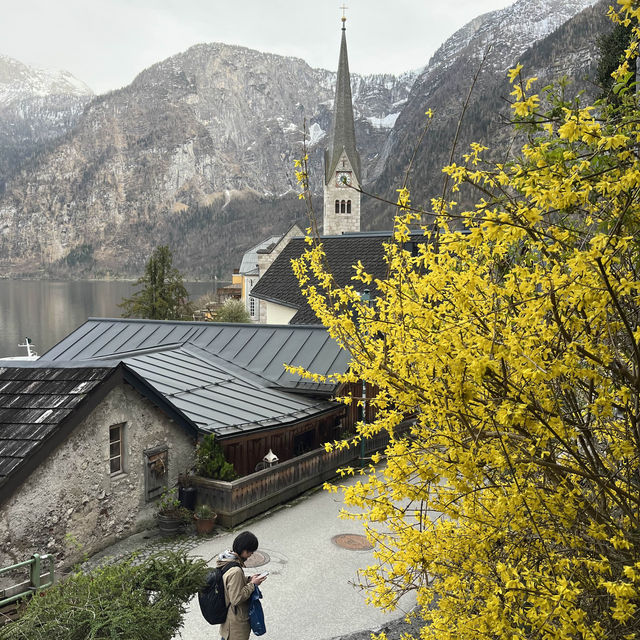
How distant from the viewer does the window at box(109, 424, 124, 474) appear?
11977 millimetres

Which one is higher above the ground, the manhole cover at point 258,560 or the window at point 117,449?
the window at point 117,449

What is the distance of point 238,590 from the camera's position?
20.0 ft

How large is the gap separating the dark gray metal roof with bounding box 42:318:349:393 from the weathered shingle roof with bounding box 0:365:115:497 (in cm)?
469

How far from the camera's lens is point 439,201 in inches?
182

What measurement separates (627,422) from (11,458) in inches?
352

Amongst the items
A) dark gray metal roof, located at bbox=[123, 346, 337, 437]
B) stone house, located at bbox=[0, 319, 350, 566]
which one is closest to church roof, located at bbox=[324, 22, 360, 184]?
stone house, located at bbox=[0, 319, 350, 566]

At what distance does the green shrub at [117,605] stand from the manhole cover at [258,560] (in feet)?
16.1

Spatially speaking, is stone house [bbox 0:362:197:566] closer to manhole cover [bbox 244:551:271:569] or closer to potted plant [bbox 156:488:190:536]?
potted plant [bbox 156:488:190:536]

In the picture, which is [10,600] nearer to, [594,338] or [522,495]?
[522,495]

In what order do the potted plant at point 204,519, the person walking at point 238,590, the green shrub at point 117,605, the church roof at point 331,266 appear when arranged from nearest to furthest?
the green shrub at point 117,605 → the person walking at point 238,590 → the potted plant at point 204,519 → the church roof at point 331,266

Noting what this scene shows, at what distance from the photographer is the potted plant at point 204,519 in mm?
12555

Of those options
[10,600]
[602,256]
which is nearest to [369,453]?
[10,600]

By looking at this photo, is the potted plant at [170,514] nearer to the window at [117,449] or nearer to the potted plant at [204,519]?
the potted plant at [204,519]

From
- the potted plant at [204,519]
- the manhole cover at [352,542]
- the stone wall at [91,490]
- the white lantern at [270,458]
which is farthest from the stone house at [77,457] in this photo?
the manhole cover at [352,542]
